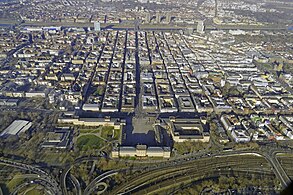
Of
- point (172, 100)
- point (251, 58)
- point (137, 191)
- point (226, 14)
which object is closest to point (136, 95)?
point (172, 100)

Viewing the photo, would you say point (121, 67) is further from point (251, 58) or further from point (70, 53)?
point (251, 58)

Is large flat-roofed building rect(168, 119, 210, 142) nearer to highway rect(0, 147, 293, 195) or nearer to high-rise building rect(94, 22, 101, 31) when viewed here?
highway rect(0, 147, 293, 195)

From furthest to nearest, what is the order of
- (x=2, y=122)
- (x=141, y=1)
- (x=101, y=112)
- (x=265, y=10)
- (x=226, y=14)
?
1. (x=141, y=1)
2. (x=265, y=10)
3. (x=226, y=14)
4. (x=101, y=112)
5. (x=2, y=122)

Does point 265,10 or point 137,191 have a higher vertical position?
point 265,10

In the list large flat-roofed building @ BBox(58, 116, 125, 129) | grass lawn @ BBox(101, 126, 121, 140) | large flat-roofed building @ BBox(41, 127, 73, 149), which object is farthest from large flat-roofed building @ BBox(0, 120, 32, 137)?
grass lawn @ BBox(101, 126, 121, 140)

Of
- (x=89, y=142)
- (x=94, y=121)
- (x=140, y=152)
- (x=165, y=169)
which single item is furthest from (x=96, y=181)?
(x=94, y=121)

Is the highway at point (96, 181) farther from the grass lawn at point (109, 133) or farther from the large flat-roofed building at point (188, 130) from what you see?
the large flat-roofed building at point (188, 130)

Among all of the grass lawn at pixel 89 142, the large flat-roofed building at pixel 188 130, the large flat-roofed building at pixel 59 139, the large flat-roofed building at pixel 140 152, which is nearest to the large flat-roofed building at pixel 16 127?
the large flat-roofed building at pixel 59 139
